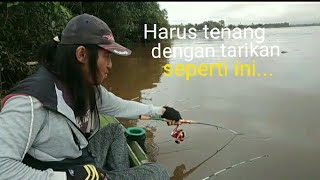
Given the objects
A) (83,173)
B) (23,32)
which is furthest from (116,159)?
(23,32)

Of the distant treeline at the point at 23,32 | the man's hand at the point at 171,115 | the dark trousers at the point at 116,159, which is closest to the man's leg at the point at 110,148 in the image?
the dark trousers at the point at 116,159

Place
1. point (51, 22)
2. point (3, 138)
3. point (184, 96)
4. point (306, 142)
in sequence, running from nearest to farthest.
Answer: point (3, 138) < point (306, 142) < point (51, 22) < point (184, 96)

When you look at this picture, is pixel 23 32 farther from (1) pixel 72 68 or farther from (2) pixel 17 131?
(2) pixel 17 131

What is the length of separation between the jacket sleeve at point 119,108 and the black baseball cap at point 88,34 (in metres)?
0.70

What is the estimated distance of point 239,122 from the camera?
15.6 feet

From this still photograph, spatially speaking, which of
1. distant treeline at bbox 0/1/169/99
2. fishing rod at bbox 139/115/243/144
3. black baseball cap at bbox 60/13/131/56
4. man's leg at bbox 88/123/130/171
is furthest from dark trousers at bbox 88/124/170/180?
distant treeline at bbox 0/1/169/99

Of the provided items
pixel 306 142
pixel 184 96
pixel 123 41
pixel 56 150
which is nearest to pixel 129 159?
pixel 56 150

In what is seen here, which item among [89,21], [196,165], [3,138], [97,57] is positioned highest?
[89,21]

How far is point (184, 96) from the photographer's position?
6.21 metres

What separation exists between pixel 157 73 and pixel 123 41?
29.6ft

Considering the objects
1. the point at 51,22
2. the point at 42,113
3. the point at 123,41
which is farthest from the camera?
the point at 123,41

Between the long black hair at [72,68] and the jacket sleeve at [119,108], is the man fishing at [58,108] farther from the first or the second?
the jacket sleeve at [119,108]

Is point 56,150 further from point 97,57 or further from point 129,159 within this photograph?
point 129,159

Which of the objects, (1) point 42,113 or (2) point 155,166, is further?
(2) point 155,166
